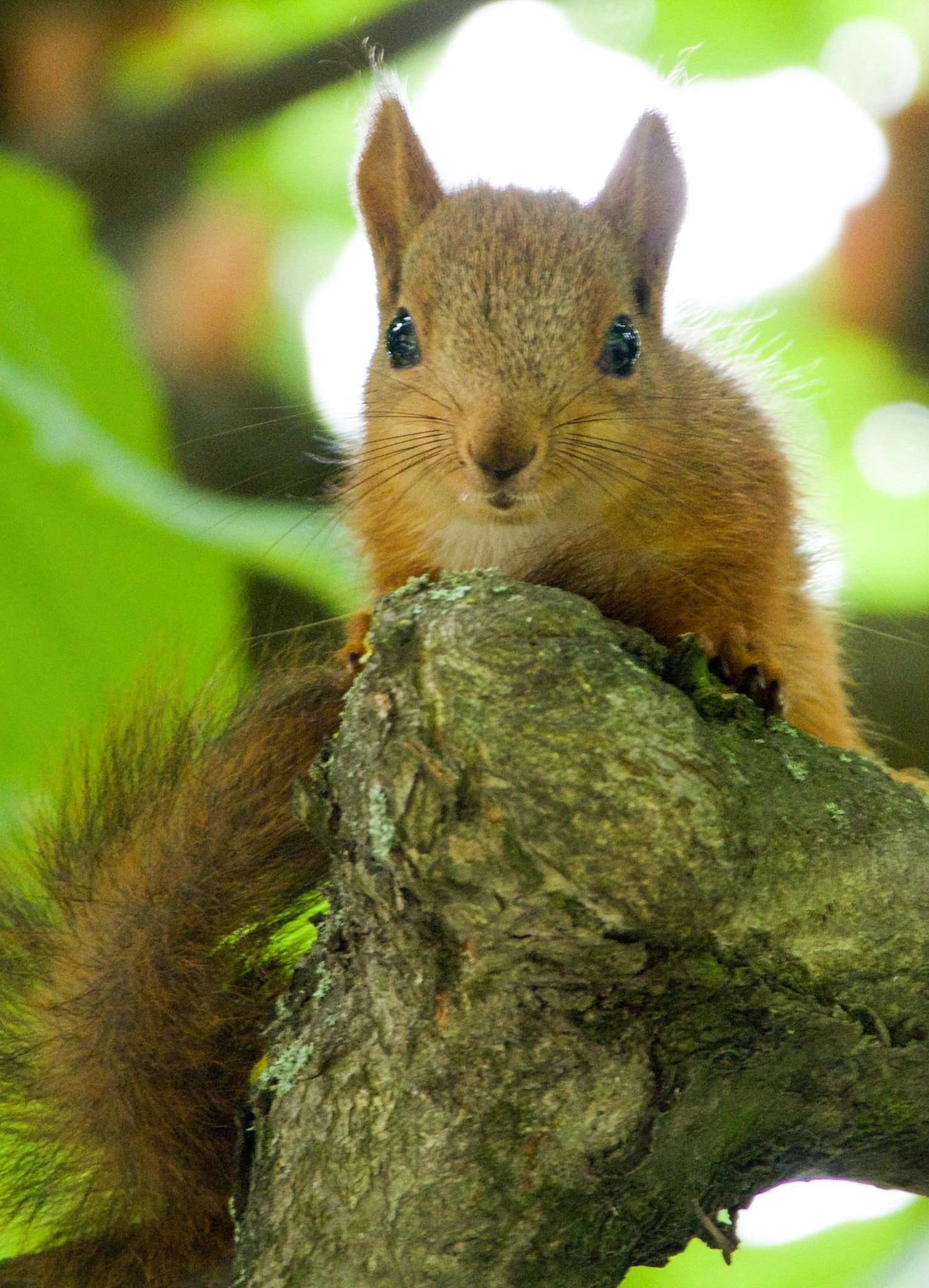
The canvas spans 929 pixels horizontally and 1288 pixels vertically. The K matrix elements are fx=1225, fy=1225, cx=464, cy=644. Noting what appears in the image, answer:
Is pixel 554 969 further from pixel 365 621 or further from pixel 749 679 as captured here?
pixel 365 621

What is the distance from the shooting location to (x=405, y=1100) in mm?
860

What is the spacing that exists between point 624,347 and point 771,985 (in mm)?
680

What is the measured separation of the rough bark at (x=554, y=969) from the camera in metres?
0.82

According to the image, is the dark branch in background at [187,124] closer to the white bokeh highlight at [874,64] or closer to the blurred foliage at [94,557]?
the blurred foliage at [94,557]

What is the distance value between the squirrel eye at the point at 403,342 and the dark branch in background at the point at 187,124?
825 millimetres

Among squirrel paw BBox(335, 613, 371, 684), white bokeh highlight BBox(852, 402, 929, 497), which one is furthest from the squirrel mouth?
white bokeh highlight BBox(852, 402, 929, 497)

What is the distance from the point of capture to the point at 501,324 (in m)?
1.20

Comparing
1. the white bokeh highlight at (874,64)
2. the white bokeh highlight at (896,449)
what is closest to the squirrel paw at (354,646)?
the white bokeh highlight at (896,449)

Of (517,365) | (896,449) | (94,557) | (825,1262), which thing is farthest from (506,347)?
(825,1262)

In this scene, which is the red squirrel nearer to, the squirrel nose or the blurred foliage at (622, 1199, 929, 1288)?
the squirrel nose

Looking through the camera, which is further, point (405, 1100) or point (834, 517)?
point (834, 517)

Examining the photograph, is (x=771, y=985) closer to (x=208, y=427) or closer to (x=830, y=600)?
(x=830, y=600)

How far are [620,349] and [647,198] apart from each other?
237 mm

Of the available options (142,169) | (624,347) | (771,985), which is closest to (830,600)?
(624,347)
